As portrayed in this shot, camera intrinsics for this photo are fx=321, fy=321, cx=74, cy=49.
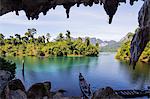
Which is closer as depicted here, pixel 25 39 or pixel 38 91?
pixel 38 91

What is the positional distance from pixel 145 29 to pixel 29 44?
365 feet

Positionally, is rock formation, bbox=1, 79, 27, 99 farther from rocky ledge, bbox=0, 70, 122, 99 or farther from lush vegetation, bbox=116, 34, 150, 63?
lush vegetation, bbox=116, 34, 150, 63

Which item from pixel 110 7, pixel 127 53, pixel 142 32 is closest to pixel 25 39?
pixel 127 53

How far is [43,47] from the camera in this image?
391 ft

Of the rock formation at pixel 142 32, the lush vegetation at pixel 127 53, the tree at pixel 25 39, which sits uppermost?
the tree at pixel 25 39

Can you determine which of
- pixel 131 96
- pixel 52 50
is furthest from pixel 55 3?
pixel 52 50

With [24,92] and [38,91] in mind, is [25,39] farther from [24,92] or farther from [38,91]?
[24,92]

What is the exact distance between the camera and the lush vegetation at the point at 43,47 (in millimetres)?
114000

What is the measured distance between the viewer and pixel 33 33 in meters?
131

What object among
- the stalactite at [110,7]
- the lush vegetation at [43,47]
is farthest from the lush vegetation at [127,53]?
the stalactite at [110,7]

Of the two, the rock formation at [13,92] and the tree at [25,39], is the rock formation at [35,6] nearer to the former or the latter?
the rock formation at [13,92]

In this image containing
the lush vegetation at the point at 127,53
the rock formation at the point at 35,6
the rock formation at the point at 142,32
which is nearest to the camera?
the rock formation at the point at 142,32

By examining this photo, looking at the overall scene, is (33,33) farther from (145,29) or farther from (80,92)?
(145,29)

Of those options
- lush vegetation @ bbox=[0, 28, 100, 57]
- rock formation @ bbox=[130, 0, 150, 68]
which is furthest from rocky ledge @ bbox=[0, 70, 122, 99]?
lush vegetation @ bbox=[0, 28, 100, 57]
